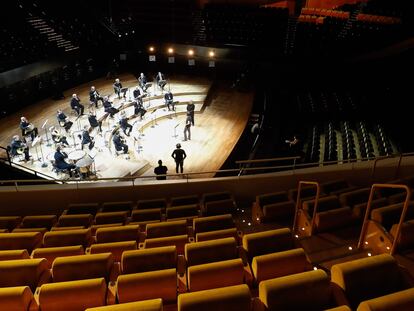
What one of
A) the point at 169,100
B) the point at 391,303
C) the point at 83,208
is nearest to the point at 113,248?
the point at 83,208

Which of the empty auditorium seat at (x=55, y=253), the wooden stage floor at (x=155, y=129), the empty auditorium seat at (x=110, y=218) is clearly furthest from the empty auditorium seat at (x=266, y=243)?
the wooden stage floor at (x=155, y=129)

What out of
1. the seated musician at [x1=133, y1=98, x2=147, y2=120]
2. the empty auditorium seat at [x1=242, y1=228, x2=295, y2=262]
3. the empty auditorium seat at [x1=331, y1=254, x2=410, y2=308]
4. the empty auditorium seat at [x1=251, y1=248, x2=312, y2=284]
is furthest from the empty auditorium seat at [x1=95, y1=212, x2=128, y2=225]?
the seated musician at [x1=133, y1=98, x2=147, y2=120]

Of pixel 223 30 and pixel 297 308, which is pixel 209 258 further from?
pixel 223 30

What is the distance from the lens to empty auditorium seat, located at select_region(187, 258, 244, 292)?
232 cm

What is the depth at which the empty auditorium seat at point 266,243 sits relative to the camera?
9.12 feet

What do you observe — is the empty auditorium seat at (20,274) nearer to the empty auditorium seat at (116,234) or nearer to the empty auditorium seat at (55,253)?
the empty auditorium seat at (55,253)

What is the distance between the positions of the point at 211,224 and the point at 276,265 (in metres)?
1.15

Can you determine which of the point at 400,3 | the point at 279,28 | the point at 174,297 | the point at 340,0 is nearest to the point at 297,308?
the point at 174,297

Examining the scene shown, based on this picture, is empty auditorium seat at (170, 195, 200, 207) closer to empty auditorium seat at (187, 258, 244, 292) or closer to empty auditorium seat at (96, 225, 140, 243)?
empty auditorium seat at (96, 225, 140, 243)

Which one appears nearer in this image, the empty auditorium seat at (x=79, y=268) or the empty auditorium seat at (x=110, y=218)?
the empty auditorium seat at (x=79, y=268)

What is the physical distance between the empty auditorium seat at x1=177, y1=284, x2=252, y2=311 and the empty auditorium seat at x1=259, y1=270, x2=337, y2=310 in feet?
0.37

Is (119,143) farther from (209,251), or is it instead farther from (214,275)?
(214,275)

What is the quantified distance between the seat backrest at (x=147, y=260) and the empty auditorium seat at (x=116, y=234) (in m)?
0.72

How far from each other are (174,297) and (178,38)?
9792 millimetres
